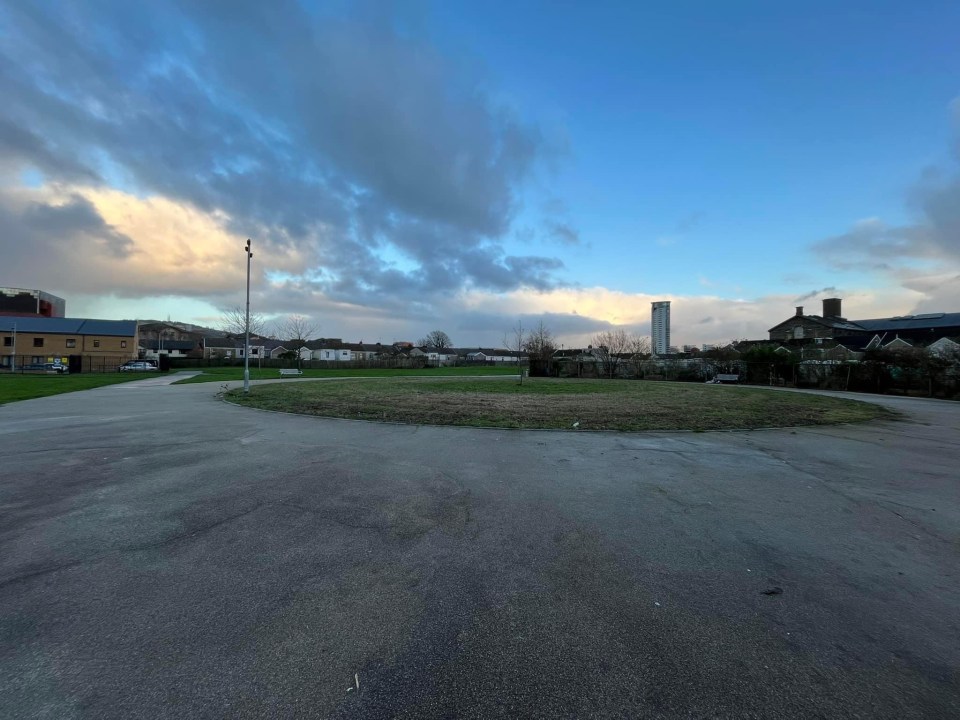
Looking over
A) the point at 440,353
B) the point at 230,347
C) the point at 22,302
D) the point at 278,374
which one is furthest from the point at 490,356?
the point at 22,302

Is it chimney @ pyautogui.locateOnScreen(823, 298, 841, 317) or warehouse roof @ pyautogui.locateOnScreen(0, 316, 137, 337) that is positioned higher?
chimney @ pyautogui.locateOnScreen(823, 298, 841, 317)

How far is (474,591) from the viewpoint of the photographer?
318 centimetres

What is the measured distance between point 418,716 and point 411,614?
848mm

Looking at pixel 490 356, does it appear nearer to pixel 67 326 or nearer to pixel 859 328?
pixel 859 328

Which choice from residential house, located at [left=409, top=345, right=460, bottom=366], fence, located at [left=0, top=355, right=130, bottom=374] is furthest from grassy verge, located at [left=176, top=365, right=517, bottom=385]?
residential house, located at [left=409, top=345, right=460, bottom=366]

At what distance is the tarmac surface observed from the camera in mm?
2215

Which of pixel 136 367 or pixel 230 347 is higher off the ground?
pixel 230 347

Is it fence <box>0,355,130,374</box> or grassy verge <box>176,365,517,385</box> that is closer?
grassy verge <box>176,365,517,385</box>

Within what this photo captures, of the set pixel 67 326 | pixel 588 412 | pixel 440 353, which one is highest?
pixel 67 326

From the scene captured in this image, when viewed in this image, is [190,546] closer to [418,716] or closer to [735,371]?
[418,716]

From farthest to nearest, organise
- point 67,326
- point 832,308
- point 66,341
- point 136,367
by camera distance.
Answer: point 832,308
point 67,326
point 66,341
point 136,367

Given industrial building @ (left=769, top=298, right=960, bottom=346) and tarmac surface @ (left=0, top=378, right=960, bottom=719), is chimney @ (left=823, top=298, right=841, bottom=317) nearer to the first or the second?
industrial building @ (left=769, top=298, right=960, bottom=346)

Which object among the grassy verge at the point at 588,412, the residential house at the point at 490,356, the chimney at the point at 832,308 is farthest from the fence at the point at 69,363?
the chimney at the point at 832,308

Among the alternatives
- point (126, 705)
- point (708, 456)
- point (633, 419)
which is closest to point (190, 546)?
point (126, 705)
